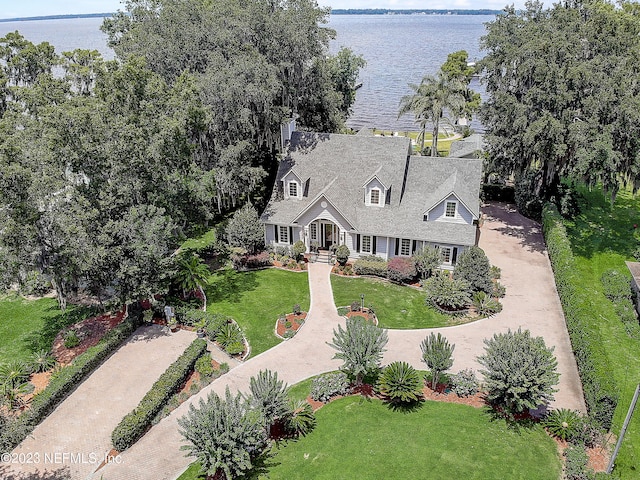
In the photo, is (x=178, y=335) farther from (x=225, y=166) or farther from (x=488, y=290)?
(x=488, y=290)

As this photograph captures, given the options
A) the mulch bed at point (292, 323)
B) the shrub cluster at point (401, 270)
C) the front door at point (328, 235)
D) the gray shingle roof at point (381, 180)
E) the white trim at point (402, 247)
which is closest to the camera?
the mulch bed at point (292, 323)

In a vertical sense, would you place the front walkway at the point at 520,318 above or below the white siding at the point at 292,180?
below

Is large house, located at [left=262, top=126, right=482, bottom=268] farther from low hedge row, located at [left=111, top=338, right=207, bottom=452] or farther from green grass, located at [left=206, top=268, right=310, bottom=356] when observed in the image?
low hedge row, located at [left=111, top=338, right=207, bottom=452]

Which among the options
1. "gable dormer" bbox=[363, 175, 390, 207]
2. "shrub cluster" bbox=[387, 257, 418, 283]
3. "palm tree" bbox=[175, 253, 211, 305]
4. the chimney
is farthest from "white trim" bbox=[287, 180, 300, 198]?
"palm tree" bbox=[175, 253, 211, 305]

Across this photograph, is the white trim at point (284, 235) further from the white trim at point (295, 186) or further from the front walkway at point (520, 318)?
the front walkway at point (520, 318)

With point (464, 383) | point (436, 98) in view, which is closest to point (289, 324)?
point (464, 383)

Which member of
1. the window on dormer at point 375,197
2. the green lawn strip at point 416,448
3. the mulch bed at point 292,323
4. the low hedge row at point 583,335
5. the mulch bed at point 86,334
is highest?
the window on dormer at point 375,197

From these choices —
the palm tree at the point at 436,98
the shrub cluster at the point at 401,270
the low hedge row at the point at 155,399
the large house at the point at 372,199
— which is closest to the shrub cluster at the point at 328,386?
the low hedge row at the point at 155,399

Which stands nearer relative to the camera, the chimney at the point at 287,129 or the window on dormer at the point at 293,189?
the window on dormer at the point at 293,189
